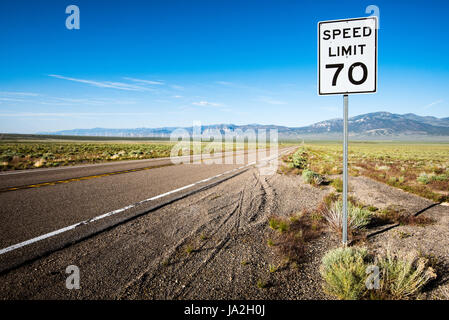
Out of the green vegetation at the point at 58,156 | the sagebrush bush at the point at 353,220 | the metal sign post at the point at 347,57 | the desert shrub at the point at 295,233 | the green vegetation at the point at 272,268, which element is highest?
the metal sign post at the point at 347,57

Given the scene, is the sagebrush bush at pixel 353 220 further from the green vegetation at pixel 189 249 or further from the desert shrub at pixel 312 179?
the desert shrub at pixel 312 179

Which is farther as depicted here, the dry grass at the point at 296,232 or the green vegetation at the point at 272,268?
the dry grass at the point at 296,232

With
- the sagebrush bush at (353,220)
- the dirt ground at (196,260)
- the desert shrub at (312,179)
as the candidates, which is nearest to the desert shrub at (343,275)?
the dirt ground at (196,260)

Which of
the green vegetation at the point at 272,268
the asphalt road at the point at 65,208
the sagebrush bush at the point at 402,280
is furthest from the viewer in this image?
the asphalt road at the point at 65,208

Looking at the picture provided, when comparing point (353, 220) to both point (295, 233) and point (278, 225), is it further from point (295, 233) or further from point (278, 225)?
point (278, 225)

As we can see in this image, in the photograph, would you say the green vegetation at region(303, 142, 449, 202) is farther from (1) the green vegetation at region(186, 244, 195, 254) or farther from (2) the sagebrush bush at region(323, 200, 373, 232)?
(1) the green vegetation at region(186, 244, 195, 254)

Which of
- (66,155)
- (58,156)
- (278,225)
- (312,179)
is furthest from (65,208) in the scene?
(66,155)

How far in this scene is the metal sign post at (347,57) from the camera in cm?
290

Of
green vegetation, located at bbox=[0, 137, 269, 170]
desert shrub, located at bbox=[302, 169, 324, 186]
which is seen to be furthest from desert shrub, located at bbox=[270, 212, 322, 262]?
green vegetation, located at bbox=[0, 137, 269, 170]

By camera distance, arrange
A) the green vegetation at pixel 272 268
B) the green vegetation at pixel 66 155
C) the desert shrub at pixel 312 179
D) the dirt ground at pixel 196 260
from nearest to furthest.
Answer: the dirt ground at pixel 196 260
the green vegetation at pixel 272 268
the desert shrub at pixel 312 179
the green vegetation at pixel 66 155

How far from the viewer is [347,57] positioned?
9.78 ft

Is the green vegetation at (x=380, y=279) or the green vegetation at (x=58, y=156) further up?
the green vegetation at (x=58, y=156)
